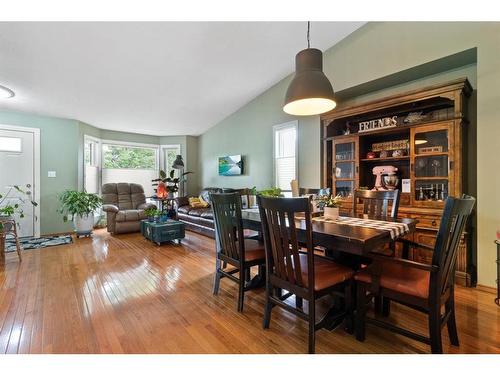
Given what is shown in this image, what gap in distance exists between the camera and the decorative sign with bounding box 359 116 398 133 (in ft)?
10.1

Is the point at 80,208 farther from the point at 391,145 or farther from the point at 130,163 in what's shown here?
the point at 391,145

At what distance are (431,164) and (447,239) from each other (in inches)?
72.9

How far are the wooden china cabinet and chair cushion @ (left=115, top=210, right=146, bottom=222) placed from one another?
12.4 feet

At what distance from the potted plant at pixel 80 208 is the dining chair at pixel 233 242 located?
3.78 meters

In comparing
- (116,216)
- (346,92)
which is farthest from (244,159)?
(116,216)

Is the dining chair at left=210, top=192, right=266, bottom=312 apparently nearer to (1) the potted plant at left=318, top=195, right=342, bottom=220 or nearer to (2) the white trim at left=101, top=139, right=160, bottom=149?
(1) the potted plant at left=318, top=195, right=342, bottom=220

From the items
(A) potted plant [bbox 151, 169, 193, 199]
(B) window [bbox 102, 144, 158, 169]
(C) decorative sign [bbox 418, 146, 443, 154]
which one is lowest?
(A) potted plant [bbox 151, 169, 193, 199]

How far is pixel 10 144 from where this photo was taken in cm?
459

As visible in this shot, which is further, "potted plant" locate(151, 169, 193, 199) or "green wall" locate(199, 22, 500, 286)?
"potted plant" locate(151, 169, 193, 199)

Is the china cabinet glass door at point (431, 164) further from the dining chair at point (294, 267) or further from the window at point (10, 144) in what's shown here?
the window at point (10, 144)

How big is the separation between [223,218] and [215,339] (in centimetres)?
92

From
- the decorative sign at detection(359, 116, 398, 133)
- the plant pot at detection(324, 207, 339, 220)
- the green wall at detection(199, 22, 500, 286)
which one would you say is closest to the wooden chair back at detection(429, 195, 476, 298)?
the plant pot at detection(324, 207, 339, 220)

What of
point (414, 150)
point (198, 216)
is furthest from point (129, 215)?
point (414, 150)
